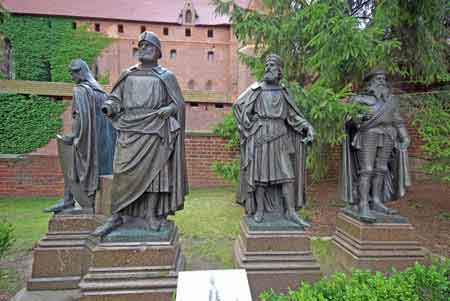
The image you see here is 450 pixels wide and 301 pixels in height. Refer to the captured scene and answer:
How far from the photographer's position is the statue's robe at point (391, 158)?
3.63 metres

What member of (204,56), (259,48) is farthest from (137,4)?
(259,48)

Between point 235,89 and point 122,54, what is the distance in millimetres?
11553

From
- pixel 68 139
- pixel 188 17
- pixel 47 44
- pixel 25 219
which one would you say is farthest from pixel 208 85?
pixel 68 139

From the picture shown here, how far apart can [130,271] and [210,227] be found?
10.5 ft

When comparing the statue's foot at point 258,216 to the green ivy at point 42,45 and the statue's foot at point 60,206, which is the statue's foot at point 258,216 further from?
the green ivy at point 42,45

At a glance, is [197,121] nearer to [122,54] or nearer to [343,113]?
[343,113]

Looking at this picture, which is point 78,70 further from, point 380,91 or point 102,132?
point 380,91

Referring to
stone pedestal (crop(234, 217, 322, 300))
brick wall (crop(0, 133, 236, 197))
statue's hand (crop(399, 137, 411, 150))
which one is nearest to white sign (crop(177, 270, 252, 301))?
stone pedestal (crop(234, 217, 322, 300))

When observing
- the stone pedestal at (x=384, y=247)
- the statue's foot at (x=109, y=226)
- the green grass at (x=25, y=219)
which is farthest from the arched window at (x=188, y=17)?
the stone pedestal at (x=384, y=247)

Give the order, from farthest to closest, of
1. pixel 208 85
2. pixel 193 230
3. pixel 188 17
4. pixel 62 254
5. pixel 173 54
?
pixel 208 85
pixel 188 17
pixel 173 54
pixel 193 230
pixel 62 254

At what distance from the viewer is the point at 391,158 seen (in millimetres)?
3846

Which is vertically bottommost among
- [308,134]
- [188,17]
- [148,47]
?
[308,134]

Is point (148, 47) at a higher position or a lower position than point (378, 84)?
higher

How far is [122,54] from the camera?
26.5 metres
